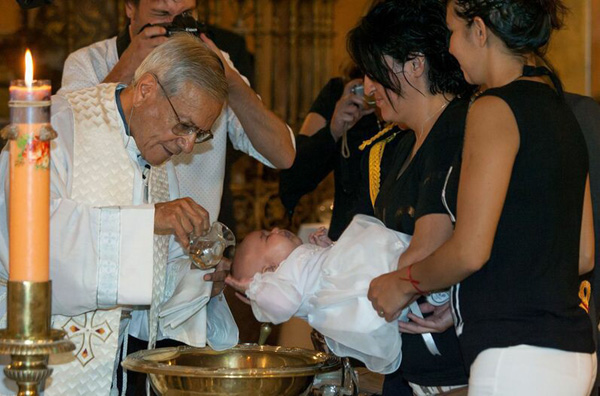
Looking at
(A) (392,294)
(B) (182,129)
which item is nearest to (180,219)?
(B) (182,129)

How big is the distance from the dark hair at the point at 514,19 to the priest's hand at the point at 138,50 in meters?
1.17

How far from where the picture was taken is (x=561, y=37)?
4.80 metres

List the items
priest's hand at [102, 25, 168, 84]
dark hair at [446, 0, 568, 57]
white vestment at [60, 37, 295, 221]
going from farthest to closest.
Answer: white vestment at [60, 37, 295, 221] → priest's hand at [102, 25, 168, 84] → dark hair at [446, 0, 568, 57]

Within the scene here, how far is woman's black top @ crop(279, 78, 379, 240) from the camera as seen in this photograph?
3.40 meters

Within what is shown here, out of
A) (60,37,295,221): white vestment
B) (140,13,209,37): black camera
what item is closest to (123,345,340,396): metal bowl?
(60,37,295,221): white vestment

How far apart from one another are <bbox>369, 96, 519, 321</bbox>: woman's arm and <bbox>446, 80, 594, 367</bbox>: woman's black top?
0.03m

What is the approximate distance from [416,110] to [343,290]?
1.51 ft

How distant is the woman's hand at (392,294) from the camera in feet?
6.61

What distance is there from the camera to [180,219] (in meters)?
2.24

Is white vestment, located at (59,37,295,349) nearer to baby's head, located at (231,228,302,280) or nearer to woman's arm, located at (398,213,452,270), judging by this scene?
baby's head, located at (231,228,302,280)

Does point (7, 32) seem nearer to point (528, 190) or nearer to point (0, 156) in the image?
point (0, 156)

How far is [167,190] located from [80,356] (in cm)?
51

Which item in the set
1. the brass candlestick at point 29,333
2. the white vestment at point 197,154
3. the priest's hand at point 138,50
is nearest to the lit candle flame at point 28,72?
the brass candlestick at point 29,333

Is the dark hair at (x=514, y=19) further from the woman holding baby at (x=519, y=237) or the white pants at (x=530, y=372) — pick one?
the white pants at (x=530, y=372)
